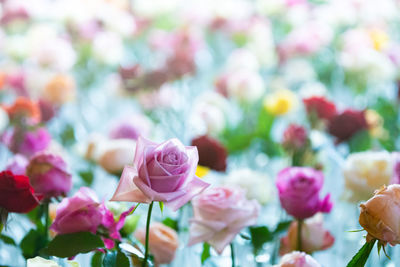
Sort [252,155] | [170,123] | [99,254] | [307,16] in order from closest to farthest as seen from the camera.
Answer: [99,254] → [252,155] → [170,123] → [307,16]

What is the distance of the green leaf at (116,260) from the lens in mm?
489

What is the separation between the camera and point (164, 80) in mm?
1039

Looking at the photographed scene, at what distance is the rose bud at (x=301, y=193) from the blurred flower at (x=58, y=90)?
60cm

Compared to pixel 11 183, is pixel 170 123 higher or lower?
lower

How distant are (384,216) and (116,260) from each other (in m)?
0.21

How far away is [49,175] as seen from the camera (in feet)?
1.89

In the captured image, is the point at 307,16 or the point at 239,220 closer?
the point at 239,220

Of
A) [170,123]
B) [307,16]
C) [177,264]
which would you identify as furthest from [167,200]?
[307,16]

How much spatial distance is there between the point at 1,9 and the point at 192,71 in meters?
0.67

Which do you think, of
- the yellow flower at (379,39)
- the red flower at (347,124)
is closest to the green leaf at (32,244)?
the red flower at (347,124)

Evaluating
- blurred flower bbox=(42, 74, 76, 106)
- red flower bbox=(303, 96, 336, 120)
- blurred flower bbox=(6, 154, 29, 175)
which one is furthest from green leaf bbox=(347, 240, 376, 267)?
blurred flower bbox=(42, 74, 76, 106)

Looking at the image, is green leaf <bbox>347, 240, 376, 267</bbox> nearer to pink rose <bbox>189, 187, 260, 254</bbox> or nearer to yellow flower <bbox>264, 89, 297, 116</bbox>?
pink rose <bbox>189, 187, 260, 254</bbox>

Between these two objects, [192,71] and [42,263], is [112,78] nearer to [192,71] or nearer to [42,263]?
[192,71]

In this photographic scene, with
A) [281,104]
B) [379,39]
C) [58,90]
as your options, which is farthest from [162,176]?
[379,39]
